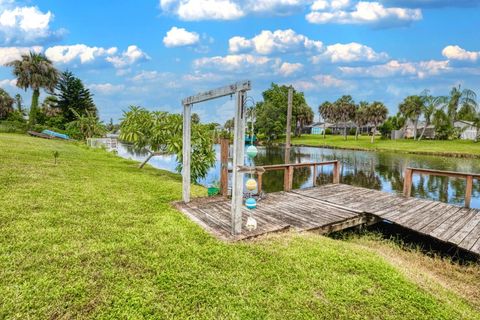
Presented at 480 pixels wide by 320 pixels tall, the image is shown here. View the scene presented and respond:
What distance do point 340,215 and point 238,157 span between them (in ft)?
10.7

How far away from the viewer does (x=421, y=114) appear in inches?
1949

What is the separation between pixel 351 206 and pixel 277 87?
60714 mm

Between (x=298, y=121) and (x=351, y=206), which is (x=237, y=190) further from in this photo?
(x=298, y=121)

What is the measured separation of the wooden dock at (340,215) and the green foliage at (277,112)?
47000 mm

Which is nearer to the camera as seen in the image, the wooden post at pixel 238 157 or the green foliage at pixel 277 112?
the wooden post at pixel 238 157

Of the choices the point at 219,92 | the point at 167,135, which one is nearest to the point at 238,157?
the point at 219,92

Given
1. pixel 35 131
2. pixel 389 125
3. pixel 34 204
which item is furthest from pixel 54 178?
pixel 389 125

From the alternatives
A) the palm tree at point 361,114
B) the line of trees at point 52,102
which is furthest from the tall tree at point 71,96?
the palm tree at point 361,114

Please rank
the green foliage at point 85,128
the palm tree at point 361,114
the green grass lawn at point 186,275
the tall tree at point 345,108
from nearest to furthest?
the green grass lawn at point 186,275 → the green foliage at point 85,128 → the palm tree at point 361,114 → the tall tree at point 345,108

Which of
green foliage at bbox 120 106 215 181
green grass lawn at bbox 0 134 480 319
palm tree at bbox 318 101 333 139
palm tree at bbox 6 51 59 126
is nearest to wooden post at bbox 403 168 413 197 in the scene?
green grass lawn at bbox 0 134 480 319

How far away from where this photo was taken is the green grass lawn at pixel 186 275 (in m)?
3.00

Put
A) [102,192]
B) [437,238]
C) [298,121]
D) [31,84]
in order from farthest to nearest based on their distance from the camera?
[298,121]
[31,84]
[102,192]
[437,238]

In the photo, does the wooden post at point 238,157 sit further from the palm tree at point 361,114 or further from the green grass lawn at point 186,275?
the palm tree at point 361,114

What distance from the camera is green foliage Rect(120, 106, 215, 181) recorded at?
427 inches
